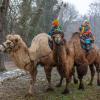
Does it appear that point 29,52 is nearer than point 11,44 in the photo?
No

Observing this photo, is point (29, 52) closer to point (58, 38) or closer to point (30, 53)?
point (30, 53)

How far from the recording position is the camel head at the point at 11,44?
29.8ft

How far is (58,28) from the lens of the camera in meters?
10.5

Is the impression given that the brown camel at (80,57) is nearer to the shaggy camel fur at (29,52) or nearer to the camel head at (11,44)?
the shaggy camel fur at (29,52)

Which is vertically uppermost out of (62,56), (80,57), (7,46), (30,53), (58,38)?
(58,38)

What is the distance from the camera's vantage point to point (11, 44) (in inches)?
358

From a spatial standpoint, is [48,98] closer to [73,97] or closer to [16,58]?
[73,97]

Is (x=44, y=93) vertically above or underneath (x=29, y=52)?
underneath

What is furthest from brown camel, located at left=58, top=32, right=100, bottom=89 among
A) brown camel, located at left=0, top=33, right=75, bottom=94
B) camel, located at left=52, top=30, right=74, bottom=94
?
brown camel, located at left=0, top=33, right=75, bottom=94

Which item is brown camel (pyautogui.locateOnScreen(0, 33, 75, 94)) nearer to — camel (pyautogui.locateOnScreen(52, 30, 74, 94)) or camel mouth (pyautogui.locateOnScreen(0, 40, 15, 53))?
camel mouth (pyautogui.locateOnScreen(0, 40, 15, 53))

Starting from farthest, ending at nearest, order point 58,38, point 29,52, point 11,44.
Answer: point 29,52 < point 58,38 < point 11,44

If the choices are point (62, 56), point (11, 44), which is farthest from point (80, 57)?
point (11, 44)

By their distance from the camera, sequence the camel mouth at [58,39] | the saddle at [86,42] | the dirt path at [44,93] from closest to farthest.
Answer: the camel mouth at [58,39], the dirt path at [44,93], the saddle at [86,42]

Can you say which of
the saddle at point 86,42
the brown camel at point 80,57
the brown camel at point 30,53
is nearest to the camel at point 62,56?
the brown camel at point 30,53
